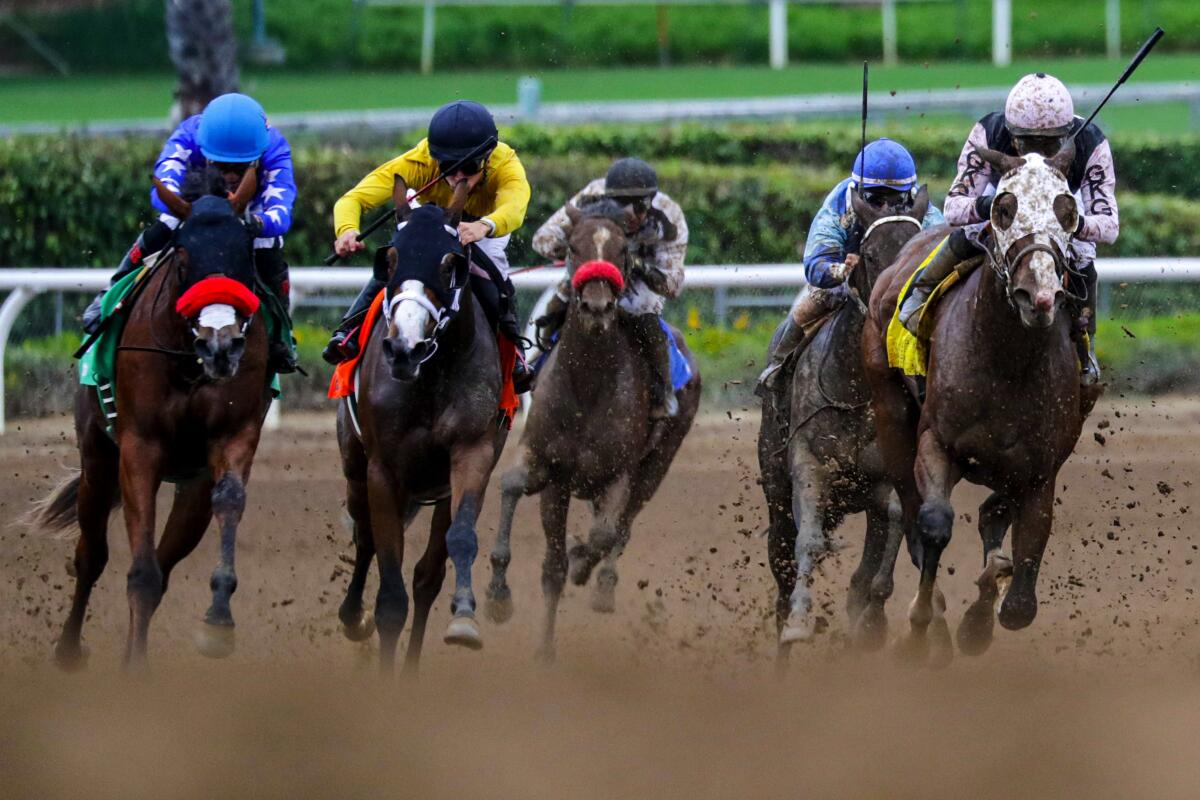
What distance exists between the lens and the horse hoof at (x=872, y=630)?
23.3ft

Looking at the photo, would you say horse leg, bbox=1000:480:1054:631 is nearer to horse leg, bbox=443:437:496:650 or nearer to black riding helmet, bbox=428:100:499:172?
horse leg, bbox=443:437:496:650

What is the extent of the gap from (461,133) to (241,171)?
76cm

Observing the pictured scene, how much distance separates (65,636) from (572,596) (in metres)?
2.42

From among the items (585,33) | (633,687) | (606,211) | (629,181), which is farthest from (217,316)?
(585,33)

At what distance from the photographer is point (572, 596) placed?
28.1 feet

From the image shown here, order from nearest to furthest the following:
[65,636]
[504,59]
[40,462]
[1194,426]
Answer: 1. [65,636]
2. [40,462]
3. [1194,426]
4. [504,59]

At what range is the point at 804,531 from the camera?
286 inches

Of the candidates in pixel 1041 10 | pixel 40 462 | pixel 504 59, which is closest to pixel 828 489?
pixel 40 462

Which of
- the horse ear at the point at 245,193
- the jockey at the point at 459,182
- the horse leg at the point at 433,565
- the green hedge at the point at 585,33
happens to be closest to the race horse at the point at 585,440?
the horse leg at the point at 433,565

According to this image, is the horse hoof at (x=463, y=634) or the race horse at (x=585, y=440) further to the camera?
the race horse at (x=585, y=440)

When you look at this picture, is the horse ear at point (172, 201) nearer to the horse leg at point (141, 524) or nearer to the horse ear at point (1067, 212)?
the horse leg at point (141, 524)

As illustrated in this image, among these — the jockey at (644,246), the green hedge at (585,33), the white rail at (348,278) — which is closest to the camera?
the jockey at (644,246)

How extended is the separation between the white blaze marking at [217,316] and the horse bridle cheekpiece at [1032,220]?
7.65 ft

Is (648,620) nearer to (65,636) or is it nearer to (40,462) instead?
(65,636)
